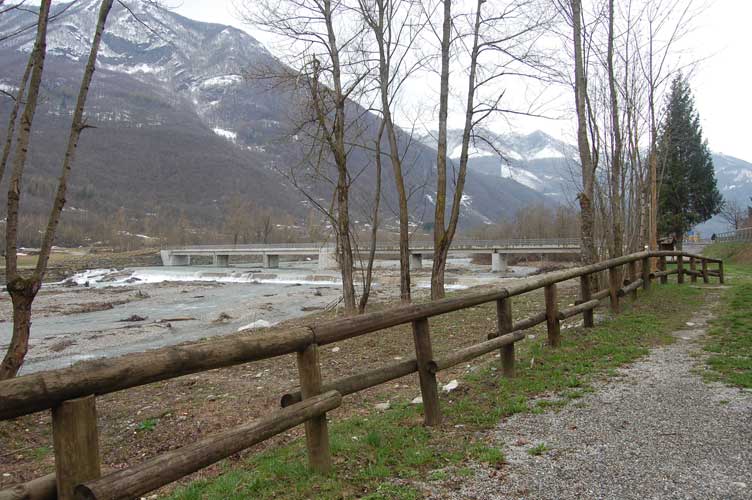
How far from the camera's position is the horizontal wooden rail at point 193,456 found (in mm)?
2406

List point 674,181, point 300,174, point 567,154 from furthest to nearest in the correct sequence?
1. point 674,181
2. point 567,154
3. point 300,174

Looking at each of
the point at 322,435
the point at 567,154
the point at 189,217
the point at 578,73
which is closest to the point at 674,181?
the point at 567,154

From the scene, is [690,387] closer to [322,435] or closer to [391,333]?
[322,435]

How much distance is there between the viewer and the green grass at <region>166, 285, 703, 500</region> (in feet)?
11.5

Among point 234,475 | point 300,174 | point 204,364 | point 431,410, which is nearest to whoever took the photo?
point 204,364

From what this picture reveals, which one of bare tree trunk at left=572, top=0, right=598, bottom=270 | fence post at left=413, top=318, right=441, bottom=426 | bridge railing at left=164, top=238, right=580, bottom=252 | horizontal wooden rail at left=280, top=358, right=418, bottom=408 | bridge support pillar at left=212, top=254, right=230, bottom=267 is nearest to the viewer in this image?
horizontal wooden rail at left=280, top=358, right=418, bottom=408

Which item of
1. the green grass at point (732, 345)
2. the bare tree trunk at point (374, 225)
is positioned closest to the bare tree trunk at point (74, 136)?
the bare tree trunk at point (374, 225)

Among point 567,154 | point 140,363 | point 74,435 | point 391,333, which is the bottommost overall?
point 391,333

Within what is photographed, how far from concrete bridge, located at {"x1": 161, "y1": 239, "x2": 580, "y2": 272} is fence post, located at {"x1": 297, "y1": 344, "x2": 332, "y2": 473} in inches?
1309

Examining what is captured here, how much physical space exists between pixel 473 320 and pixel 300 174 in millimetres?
5814

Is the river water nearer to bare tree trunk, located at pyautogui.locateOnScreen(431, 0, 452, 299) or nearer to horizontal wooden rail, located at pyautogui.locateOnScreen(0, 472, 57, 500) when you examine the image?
bare tree trunk, located at pyautogui.locateOnScreen(431, 0, 452, 299)

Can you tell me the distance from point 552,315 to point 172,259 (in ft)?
284

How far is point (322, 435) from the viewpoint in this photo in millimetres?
3701

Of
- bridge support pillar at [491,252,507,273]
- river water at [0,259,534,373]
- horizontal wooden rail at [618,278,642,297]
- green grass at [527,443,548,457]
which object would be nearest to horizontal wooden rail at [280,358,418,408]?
green grass at [527,443,548,457]
